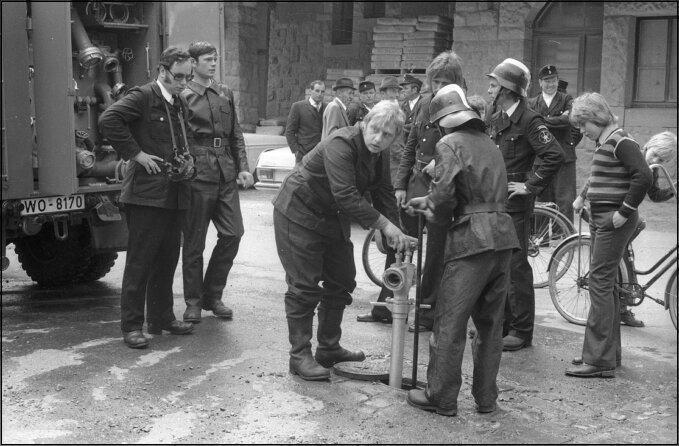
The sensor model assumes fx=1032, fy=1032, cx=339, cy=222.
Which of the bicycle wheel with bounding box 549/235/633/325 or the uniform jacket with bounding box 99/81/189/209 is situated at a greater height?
the uniform jacket with bounding box 99/81/189/209

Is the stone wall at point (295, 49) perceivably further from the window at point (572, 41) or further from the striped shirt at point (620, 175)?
the striped shirt at point (620, 175)

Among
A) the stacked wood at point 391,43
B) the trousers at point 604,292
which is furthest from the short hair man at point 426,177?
the stacked wood at point 391,43

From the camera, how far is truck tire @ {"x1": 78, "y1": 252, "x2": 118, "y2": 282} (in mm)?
9352

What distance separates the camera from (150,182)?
6957 mm

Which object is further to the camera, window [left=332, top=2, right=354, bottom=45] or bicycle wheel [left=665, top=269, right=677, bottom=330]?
window [left=332, top=2, right=354, bottom=45]

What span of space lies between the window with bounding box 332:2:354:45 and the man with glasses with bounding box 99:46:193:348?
524 inches

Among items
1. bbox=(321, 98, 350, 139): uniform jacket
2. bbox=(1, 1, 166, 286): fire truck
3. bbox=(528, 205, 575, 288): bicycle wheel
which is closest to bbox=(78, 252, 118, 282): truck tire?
bbox=(1, 1, 166, 286): fire truck

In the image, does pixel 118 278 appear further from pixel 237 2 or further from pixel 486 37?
pixel 237 2

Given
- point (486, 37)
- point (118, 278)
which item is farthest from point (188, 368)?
point (486, 37)

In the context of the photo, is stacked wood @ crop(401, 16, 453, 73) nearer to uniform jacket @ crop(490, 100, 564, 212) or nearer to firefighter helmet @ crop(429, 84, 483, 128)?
uniform jacket @ crop(490, 100, 564, 212)

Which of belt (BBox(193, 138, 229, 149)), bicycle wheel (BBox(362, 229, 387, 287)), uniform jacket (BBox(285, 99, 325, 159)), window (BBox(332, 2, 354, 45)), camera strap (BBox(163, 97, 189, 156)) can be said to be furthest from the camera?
window (BBox(332, 2, 354, 45))

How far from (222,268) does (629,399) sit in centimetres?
328

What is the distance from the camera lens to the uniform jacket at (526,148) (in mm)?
7062

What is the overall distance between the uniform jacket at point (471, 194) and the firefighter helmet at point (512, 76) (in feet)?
4.92
